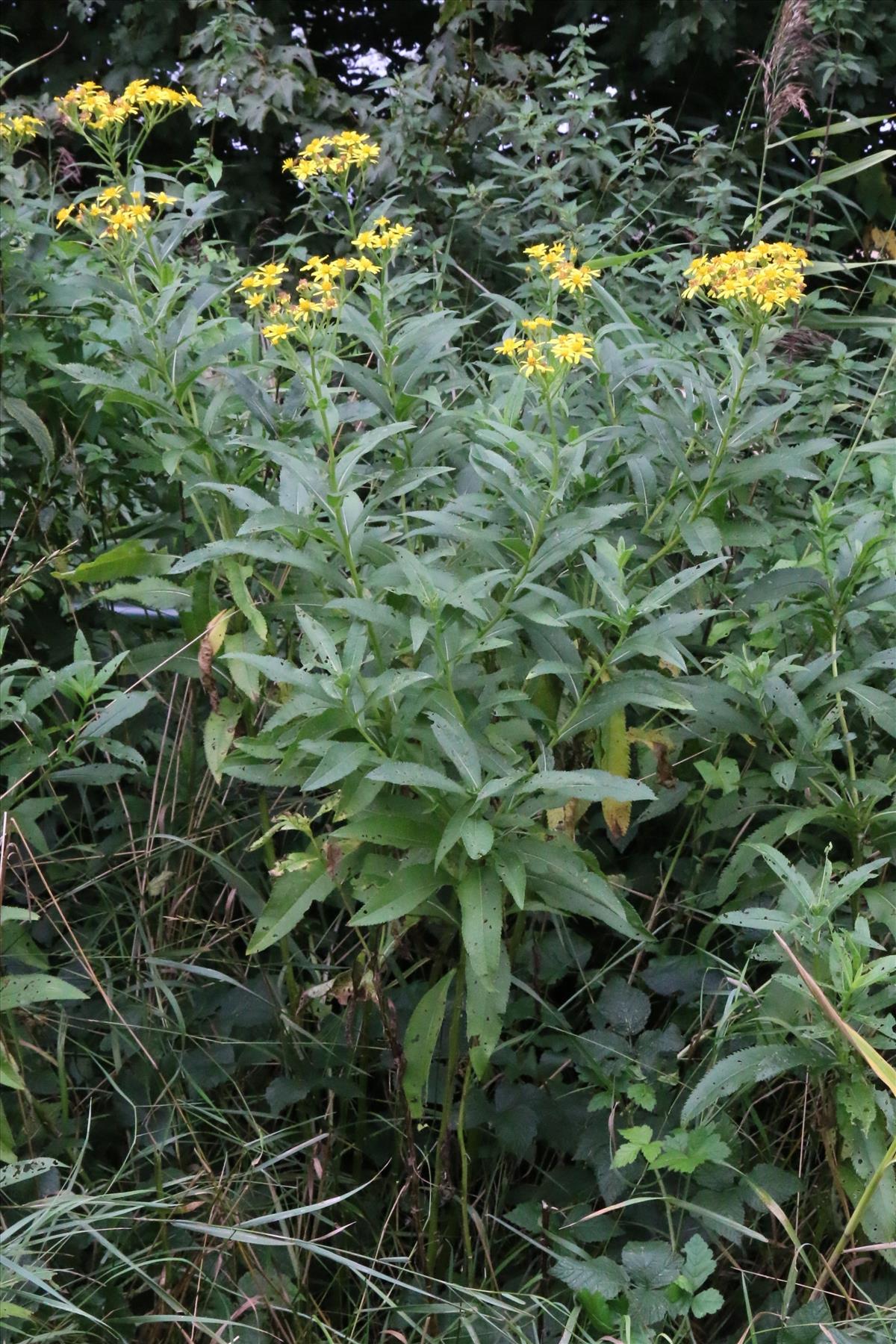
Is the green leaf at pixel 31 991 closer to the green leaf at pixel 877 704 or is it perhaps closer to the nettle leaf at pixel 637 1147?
the nettle leaf at pixel 637 1147

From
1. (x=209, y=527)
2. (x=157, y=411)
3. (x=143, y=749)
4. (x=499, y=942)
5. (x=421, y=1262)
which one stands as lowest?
(x=421, y=1262)

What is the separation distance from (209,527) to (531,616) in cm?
74

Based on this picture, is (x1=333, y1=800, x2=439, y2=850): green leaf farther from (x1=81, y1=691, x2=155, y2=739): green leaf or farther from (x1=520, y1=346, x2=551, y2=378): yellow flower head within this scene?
(x1=520, y1=346, x2=551, y2=378): yellow flower head

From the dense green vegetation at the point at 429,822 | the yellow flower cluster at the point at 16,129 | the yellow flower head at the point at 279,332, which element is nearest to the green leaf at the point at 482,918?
the dense green vegetation at the point at 429,822

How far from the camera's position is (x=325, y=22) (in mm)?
6750

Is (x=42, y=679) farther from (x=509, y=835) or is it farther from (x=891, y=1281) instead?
(x=891, y=1281)

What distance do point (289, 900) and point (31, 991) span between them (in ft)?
1.42

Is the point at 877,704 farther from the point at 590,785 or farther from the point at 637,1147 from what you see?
the point at 637,1147

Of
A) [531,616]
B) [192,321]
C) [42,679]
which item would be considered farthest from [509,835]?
[192,321]

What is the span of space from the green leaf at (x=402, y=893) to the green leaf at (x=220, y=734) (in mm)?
431

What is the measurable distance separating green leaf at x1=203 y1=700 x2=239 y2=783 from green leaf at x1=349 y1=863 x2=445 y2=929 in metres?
0.43

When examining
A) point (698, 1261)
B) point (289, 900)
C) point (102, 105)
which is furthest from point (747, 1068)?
point (102, 105)

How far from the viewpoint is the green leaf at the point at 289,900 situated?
2.07 meters

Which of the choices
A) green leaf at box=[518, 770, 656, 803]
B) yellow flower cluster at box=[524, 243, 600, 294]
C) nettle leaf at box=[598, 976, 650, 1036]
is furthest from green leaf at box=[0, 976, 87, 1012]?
yellow flower cluster at box=[524, 243, 600, 294]
